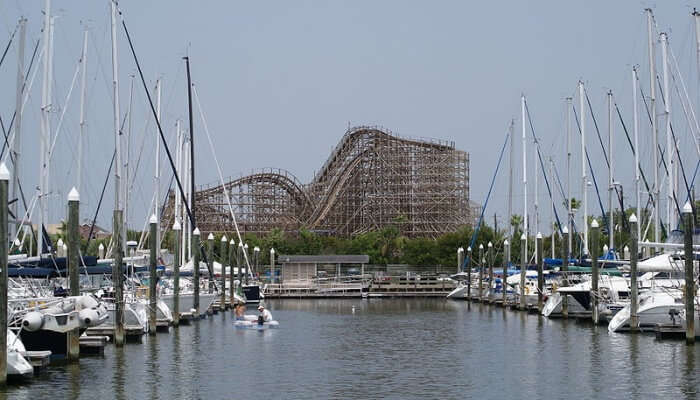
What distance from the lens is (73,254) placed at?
92.3 ft

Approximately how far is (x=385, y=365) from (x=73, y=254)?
8596 millimetres

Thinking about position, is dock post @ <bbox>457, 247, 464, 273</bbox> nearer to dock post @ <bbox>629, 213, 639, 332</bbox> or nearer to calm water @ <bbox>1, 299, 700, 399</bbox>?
calm water @ <bbox>1, 299, 700, 399</bbox>

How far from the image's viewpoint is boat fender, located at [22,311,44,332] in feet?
85.1

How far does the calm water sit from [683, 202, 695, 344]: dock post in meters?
0.68

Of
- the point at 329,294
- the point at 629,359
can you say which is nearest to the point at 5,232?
the point at 629,359

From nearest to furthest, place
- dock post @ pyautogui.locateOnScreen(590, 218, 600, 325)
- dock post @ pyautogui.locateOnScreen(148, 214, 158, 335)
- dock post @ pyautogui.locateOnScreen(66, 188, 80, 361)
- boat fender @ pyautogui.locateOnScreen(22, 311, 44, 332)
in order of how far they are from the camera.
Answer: boat fender @ pyautogui.locateOnScreen(22, 311, 44, 332)
dock post @ pyautogui.locateOnScreen(66, 188, 80, 361)
dock post @ pyautogui.locateOnScreen(148, 214, 158, 335)
dock post @ pyautogui.locateOnScreen(590, 218, 600, 325)

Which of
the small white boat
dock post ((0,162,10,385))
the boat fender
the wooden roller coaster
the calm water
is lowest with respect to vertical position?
the calm water

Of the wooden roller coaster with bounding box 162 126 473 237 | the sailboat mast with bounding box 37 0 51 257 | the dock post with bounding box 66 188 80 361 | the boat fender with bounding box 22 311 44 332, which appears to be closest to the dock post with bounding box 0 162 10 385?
the boat fender with bounding box 22 311 44 332

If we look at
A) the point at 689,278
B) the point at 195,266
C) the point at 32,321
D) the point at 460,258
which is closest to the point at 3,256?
the point at 32,321

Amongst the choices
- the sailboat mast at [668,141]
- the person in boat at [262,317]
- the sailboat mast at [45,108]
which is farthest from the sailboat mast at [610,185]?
the sailboat mast at [45,108]

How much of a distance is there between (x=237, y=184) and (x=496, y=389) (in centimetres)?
7137

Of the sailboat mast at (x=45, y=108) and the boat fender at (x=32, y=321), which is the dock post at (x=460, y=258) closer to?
the sailboat mast at (x=45, y=108)

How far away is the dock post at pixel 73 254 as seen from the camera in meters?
27.9

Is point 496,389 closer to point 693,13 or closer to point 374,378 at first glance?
point 374,378
